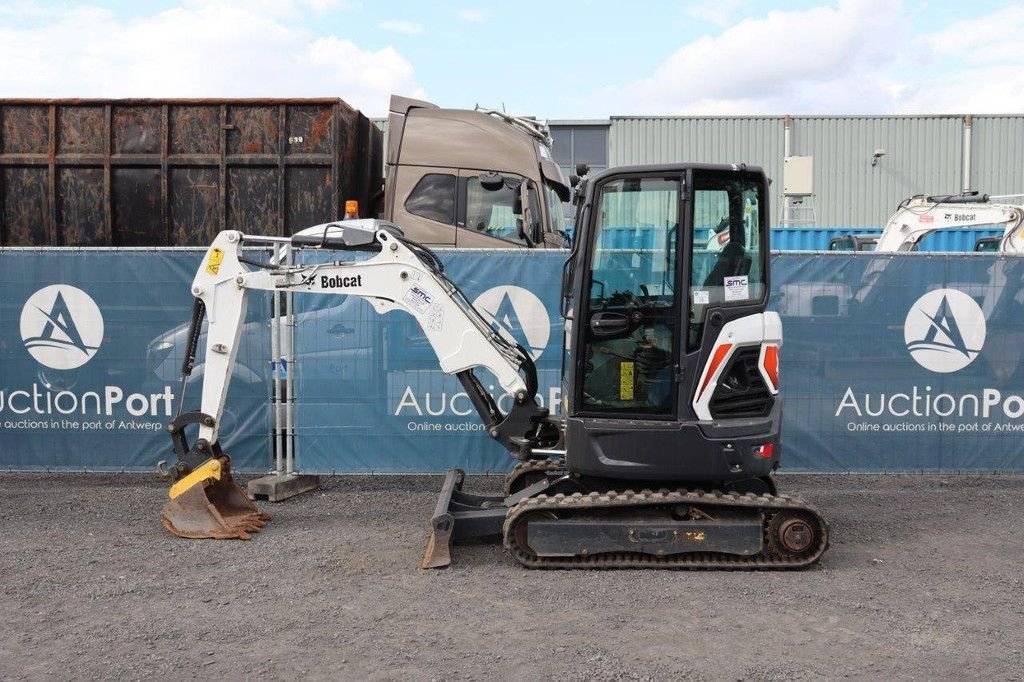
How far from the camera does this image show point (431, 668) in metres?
4.42

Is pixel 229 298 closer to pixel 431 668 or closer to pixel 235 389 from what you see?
pixel 235 389

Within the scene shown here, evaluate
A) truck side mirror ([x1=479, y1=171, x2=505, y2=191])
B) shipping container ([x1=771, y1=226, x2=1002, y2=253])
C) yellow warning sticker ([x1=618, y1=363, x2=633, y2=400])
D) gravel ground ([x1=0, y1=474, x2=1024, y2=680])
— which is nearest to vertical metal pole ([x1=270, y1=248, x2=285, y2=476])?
gravel ground ([x1=0, y1=474, x2=1024, y2=680])

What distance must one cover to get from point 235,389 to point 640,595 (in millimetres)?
4627

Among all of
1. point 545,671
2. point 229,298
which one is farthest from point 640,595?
point 229,298

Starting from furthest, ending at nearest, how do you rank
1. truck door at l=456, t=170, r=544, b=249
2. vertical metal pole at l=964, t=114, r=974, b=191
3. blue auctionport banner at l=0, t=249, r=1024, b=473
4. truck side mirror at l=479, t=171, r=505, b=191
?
1. vertical metal pole at l=964, t=114, r=974, b=191
2. truck door at l=456, t=170, r=544, b=249
3. truck side mirror at l=479, t=171, r=505, b=191
4. blue auctionport banner at l=0, t=249, r=1024, b=473

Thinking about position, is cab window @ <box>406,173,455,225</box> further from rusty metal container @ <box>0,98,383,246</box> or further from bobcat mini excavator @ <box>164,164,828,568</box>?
bobcat mini excavator @ <box>164,164,828,568</box>

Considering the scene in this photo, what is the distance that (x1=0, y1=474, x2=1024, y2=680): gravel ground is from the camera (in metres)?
4.48

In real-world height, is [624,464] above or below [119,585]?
above

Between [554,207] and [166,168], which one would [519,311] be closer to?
[554,207]

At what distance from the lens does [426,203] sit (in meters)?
9.80

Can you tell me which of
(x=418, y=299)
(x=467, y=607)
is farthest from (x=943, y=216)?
(x=467, y=607)

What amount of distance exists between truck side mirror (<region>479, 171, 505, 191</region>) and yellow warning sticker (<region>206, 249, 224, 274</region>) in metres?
3.14

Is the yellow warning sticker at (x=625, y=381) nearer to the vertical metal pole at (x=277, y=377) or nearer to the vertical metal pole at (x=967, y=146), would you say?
the vertical metal pole at (x=277, y=377)

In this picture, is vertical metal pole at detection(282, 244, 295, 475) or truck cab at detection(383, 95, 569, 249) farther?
truck cab at detection(383, 95, 569, 249)
